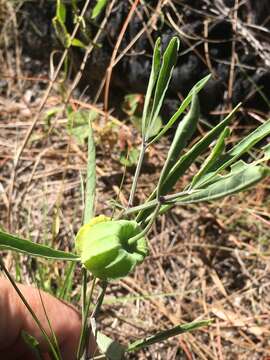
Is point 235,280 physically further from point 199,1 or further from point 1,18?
point 1,18

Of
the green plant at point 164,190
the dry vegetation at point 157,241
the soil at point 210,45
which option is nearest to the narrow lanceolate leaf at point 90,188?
the green plant at point 164,190

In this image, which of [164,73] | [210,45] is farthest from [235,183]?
[210,45]

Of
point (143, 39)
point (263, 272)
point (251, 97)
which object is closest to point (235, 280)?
point (263, 272)

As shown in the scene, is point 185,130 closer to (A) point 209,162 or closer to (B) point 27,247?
(A) point 209,162

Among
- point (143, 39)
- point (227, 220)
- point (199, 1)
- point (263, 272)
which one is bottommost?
point (263, 272)

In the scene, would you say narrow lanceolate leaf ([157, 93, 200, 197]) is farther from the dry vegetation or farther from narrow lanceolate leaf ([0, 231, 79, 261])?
the dry vegetation

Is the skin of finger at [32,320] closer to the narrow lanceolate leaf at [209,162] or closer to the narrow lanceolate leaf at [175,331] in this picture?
the narrow lanceolate leaf at [175,331]
